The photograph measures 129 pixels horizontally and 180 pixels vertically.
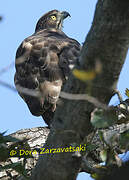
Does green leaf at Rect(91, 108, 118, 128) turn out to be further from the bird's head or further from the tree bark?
the bird's head

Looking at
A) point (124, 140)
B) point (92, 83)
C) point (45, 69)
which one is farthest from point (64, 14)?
point (92, 83)

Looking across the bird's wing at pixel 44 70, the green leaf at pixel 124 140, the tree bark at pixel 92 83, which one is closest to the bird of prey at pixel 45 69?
the bird's wing at pixel 44 70

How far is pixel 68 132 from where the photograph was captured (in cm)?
352

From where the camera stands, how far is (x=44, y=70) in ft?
20.4

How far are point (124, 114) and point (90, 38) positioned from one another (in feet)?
5.70

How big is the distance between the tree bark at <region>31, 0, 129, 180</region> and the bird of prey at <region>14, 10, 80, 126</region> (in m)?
2.10

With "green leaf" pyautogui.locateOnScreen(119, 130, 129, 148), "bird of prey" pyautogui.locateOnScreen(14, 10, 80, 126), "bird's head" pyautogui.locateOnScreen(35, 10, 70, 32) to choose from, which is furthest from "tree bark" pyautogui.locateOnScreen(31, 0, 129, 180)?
"bird's head" pyautogui.locateOnScreen(35, 10, 70, 32)

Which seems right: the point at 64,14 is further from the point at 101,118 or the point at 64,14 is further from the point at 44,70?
the point at 101,118

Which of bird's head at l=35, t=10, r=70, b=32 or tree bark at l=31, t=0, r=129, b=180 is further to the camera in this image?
bird's head at l=35, t=10, r=70, b=32

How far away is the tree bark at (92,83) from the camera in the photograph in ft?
10.5

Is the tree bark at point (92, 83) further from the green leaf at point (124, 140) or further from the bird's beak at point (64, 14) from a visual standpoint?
the bird's beak at point (64, 14)

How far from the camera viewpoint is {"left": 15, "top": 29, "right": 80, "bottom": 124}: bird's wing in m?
5.96

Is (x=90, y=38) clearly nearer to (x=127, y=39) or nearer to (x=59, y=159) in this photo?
(x=127, y=39)

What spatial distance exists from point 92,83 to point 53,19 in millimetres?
6702
